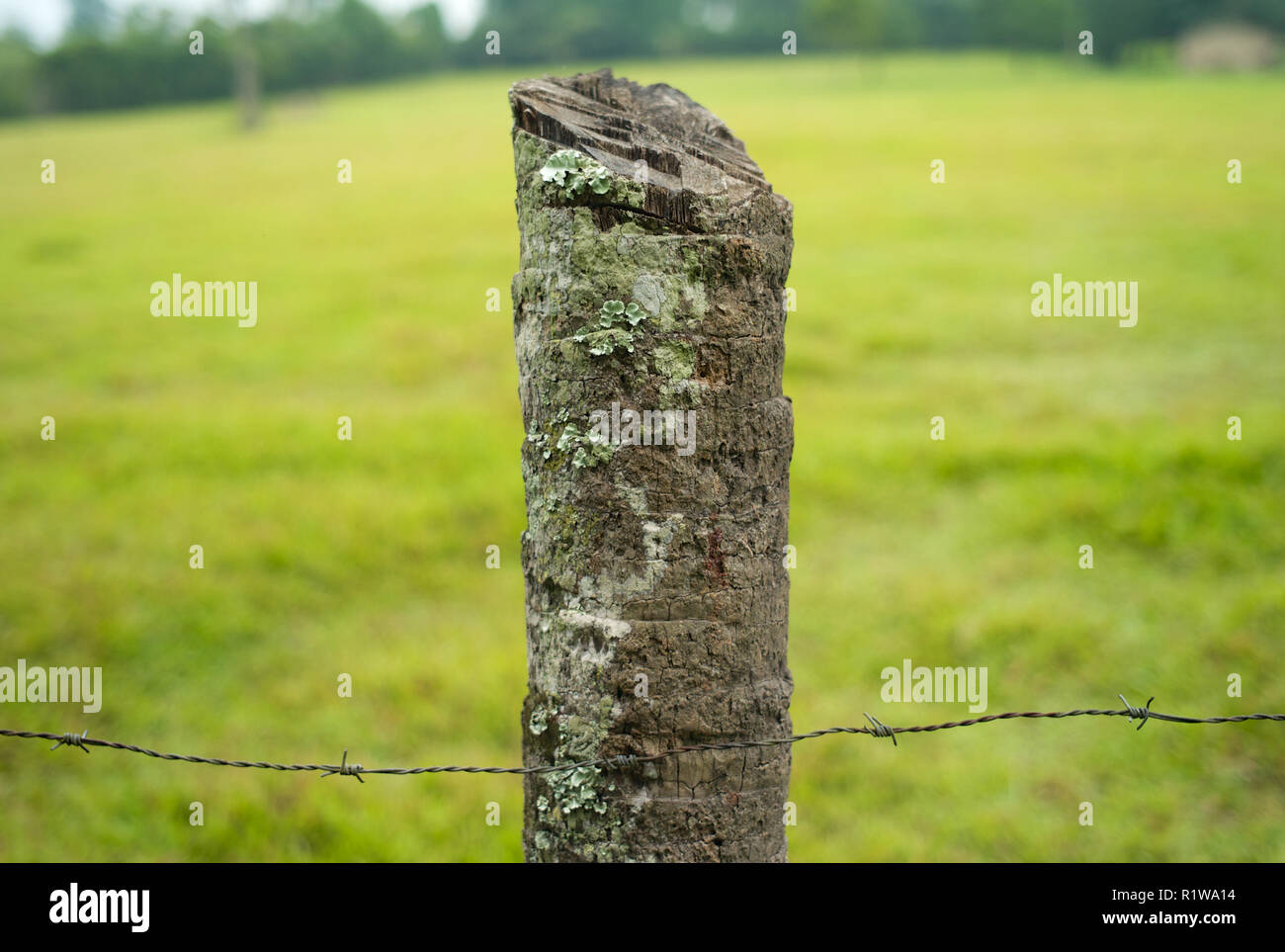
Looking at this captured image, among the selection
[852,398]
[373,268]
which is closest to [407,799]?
[852,398]

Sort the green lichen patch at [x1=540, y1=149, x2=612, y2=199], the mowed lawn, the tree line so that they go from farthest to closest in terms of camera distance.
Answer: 1. the tree line
2. the mowed lawn
3. the green lichen patch at [x1=540, y1=149, x2=612, y2=199]

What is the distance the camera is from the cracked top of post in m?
→ 2.30

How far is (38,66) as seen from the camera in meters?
35.6

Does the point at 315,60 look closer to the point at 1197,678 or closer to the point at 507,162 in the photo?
the point at 507,162

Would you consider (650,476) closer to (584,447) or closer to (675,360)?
(584,447)

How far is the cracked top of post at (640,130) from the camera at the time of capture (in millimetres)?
2305

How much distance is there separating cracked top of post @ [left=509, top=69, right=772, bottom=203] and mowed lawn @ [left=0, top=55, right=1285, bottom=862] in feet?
12.6

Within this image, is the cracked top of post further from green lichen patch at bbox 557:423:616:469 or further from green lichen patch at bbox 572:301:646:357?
green lichen patch at bbox 557:423:616:469

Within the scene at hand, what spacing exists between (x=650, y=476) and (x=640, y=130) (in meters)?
Result: 0.89

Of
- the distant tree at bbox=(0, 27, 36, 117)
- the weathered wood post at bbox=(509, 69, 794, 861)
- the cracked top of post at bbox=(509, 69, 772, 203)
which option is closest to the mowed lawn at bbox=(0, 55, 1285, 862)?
the weathered wood post at bbox=(509, 69, 794, 861)

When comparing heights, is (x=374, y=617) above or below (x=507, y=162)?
below

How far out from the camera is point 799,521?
8359 millimetres

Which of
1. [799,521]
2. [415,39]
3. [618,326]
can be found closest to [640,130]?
[618,326]

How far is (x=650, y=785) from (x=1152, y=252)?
46.4ft
